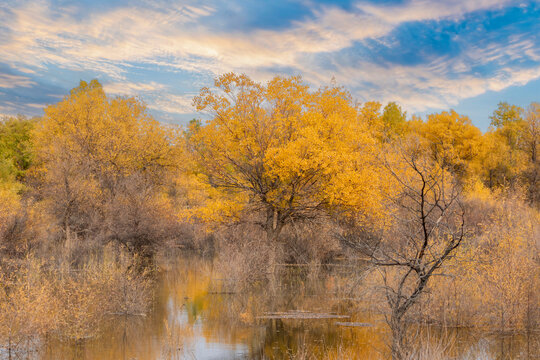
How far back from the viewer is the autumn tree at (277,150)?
24.8 metres

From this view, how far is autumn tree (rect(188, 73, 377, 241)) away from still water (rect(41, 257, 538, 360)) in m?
4.68

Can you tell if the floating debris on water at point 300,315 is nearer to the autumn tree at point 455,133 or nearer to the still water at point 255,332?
the still water at point 255,332

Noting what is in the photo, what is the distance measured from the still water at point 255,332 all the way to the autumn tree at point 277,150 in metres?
4.68

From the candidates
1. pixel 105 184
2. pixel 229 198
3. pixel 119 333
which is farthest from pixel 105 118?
pixel 119 333

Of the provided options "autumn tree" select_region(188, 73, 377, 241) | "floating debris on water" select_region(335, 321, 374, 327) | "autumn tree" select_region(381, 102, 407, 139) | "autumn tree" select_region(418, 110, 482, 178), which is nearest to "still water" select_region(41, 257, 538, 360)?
"floating debris on water" select_region(335, 321, 374, 327)

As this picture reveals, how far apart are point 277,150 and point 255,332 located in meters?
10.0

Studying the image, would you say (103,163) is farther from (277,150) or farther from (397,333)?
(397,333)

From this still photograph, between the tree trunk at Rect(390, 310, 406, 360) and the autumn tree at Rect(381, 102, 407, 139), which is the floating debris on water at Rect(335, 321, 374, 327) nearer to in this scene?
the tree trunk at Rect(390, 310, 406, 360)

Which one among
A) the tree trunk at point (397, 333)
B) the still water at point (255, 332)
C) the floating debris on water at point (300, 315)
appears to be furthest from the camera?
the floating debris on water at point (300, 315)

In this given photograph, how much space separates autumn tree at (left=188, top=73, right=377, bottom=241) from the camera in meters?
24.8

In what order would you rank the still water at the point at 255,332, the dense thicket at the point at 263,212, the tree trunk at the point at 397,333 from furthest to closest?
the dense thicket at the point at 263,212 < the still water at the point at 255,332 < the tree trunk at the point at 397,333

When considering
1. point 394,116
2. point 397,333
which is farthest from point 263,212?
point 394,116

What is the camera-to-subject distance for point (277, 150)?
78.7 ft

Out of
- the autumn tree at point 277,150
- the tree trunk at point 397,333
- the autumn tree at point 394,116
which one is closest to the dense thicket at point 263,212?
the autumn tree at point 277,150
